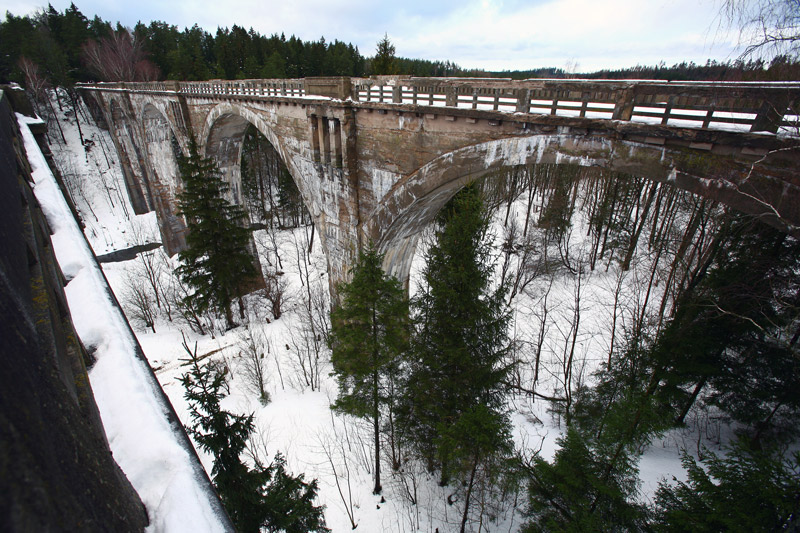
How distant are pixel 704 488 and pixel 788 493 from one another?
0.98 m

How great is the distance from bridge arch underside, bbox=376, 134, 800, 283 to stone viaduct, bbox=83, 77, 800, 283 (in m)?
0.02

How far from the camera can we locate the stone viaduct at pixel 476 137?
533 centimetres

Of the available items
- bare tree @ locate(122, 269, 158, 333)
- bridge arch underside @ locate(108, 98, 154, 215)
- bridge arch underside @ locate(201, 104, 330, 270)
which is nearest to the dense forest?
bridge arch underside @ locate(108, 98, 154, 215)

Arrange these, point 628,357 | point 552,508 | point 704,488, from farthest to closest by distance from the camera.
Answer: point 628,357
point 552,508
point 704,488

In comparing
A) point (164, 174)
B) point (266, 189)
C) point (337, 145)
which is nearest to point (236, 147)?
point (164, 174)

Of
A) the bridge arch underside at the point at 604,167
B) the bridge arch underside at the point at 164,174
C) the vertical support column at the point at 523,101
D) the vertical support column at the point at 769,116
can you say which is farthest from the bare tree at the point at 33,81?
the vertical support column at the point at 769,116

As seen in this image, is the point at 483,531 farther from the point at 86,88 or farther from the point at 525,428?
the point at 86,88

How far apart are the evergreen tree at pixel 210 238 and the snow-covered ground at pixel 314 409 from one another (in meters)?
2.43

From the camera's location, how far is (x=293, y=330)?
18938 millimetres

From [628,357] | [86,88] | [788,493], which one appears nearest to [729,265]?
[628,357]

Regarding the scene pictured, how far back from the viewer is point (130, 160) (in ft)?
120

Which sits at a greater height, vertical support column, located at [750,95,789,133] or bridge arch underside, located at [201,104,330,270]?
vertical support column, located at [750,95,789,133]

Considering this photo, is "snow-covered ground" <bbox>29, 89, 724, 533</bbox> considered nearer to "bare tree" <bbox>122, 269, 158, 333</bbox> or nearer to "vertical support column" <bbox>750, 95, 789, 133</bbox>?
"bare tree" <bbox>122, 269, 158, 333</bbox>

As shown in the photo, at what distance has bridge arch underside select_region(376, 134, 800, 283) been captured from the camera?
208 inches
